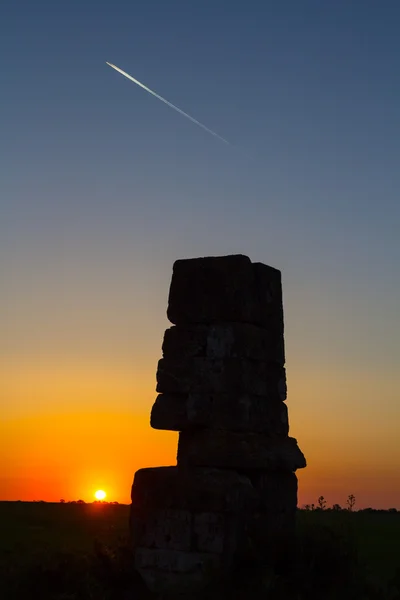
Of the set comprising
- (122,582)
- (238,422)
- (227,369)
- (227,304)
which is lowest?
(122,582)

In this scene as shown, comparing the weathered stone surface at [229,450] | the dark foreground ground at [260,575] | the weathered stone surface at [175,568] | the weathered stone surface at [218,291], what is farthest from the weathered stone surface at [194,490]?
the weathered stone surface at [218,291]

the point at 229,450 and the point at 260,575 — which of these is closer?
the point at 260,575

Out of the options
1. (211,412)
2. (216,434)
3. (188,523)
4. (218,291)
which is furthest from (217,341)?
(188,523)

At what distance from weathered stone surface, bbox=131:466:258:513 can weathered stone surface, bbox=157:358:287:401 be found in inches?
43.0

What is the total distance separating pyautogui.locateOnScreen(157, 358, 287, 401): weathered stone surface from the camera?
11039 mm

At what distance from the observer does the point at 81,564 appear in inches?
456

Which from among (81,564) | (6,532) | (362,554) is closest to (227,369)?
(81,564)

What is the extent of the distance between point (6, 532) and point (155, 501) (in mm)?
10428

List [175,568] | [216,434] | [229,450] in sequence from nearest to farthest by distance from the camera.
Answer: [175,568], [229,450], [216,434]

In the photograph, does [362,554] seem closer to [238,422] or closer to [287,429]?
[287,429]

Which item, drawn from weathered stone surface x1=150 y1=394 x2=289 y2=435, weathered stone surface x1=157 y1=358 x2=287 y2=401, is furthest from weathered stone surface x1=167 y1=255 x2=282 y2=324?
weathered stone surface x1=150 y1=394 x2=289 y2=435

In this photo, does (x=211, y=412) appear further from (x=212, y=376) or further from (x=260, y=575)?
(x=260, y=575)

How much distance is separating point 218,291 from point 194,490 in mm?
2729

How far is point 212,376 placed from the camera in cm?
1112
